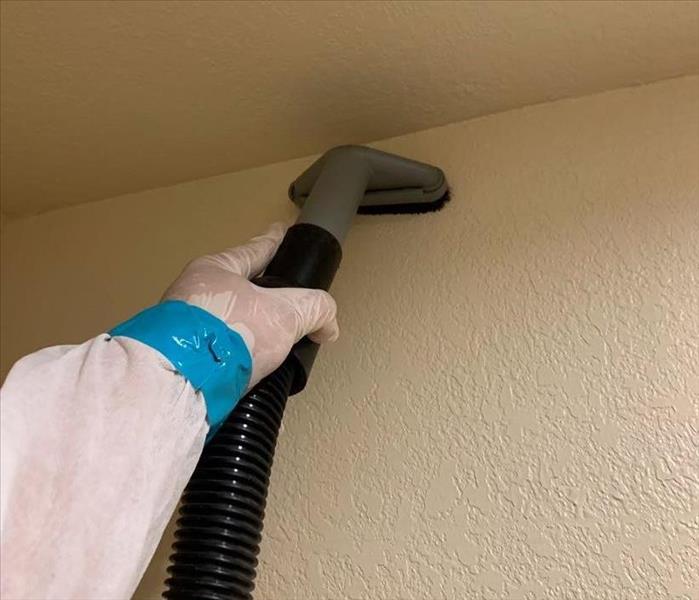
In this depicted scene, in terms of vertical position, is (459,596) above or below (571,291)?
below

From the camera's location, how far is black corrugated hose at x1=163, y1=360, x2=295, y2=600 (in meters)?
0.63

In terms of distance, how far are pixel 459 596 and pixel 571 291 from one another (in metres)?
0.33

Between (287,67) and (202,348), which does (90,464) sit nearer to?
(202,348)

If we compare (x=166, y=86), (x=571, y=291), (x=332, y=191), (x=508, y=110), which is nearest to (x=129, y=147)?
(x=166, y=86)

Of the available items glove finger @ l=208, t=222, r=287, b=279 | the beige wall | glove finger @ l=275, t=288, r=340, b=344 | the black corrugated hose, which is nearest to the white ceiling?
the beige wall

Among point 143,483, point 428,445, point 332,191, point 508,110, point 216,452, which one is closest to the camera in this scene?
point 143,483

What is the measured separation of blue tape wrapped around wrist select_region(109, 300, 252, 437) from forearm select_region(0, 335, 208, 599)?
1 centimetres

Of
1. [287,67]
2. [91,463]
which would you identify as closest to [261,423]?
[91,463]

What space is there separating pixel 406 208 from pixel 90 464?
0.55 m

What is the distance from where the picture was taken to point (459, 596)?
2.34 feet

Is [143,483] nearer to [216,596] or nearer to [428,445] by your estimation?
[216,596]

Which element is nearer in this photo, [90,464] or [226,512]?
[90,464]

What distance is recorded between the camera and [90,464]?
54 cm

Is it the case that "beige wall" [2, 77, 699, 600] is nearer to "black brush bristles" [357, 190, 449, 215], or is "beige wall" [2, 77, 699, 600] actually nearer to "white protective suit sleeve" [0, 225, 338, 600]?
"black brush bristles" [357, 190, 449, 215]
